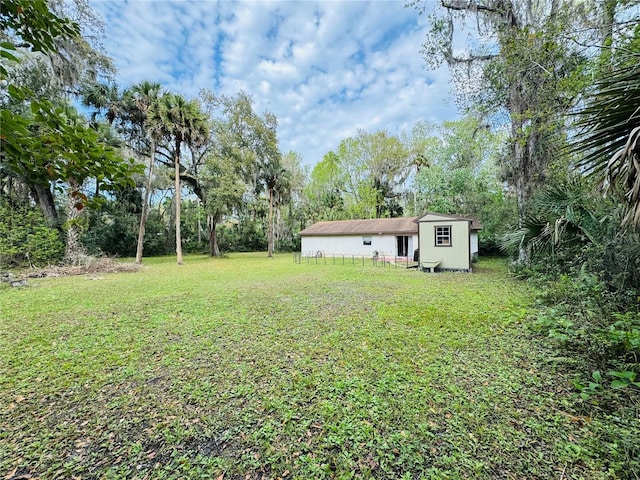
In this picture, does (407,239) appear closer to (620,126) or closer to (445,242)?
(445,242)

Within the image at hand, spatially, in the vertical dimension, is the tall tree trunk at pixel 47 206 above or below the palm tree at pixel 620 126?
above

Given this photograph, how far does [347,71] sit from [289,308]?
13222mm

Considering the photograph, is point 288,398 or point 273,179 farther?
point 273,179

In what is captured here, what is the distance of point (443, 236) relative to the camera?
35.5 ft

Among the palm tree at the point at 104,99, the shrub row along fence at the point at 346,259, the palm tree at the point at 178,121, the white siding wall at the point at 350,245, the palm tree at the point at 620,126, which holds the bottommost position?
the shrub row along fence at the point at 346,259

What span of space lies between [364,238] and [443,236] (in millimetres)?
6904

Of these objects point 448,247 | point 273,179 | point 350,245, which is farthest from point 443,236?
point 273,179

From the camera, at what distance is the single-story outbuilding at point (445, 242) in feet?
34.2

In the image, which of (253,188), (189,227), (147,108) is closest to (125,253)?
(189,227)

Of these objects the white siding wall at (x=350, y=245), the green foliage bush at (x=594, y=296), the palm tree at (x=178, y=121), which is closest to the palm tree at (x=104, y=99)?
the palm tree at (x=178, y=121)

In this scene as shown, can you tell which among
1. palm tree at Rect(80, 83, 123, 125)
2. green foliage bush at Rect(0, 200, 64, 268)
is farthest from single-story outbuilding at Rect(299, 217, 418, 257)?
green foliage bush at Rect(0, 200, 64, 268)

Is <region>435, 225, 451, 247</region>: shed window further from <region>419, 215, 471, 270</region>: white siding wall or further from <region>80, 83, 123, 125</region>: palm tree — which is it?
<region>80, 83, 123, 125</region>: palm tree

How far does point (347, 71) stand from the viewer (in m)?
13.7

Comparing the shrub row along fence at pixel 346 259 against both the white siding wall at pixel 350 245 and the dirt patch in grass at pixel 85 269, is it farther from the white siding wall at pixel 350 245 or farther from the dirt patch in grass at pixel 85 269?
the dirt patch in grass at pixel 85 269
